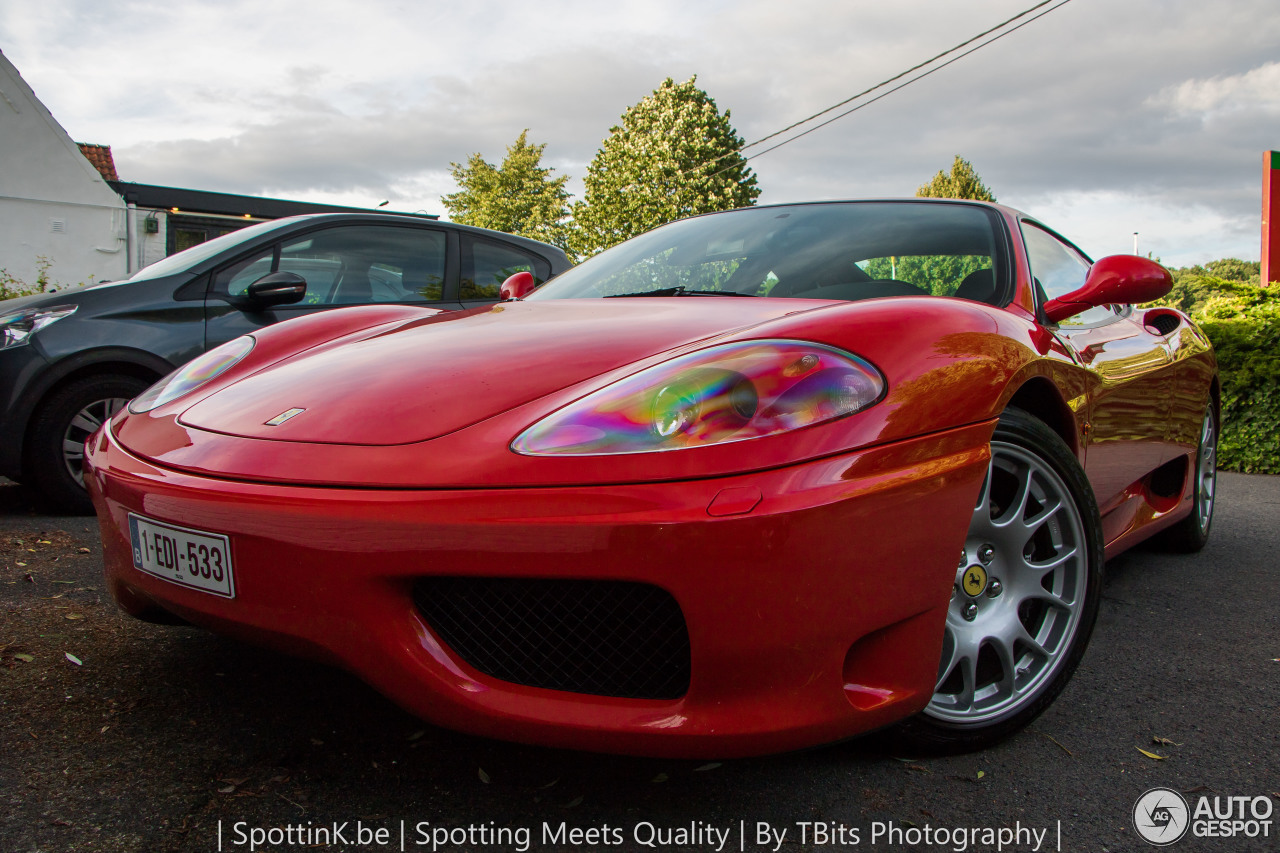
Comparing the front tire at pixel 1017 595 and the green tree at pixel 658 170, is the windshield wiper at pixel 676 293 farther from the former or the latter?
the green tree at pixel 658 170

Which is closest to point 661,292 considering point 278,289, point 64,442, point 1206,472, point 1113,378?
point 1113,378

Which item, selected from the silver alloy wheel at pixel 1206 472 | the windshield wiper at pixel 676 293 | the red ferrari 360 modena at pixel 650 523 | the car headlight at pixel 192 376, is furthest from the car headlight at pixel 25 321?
the silver alloy wheel at pixel 1206 472

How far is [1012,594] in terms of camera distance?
1.87 m

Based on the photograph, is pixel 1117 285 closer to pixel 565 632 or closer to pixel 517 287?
pixel 565 632

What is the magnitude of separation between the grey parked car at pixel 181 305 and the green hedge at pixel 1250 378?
200 inches

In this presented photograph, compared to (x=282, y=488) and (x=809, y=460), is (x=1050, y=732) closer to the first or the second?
(x=809, y=460)

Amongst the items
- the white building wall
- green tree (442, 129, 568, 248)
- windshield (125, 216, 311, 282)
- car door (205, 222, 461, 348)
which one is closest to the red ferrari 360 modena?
car door (205, 222, 461, 348)

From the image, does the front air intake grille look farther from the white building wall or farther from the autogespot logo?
the white building wall

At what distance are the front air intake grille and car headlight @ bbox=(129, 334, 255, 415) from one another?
1.03m

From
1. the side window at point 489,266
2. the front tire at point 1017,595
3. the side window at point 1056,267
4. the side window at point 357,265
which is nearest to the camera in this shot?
the front tire at point 1017,595

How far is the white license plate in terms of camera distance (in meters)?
1.46

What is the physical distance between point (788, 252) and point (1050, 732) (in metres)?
1.36

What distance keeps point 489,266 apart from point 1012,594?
151 inches

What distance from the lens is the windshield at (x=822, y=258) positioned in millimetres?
2385
